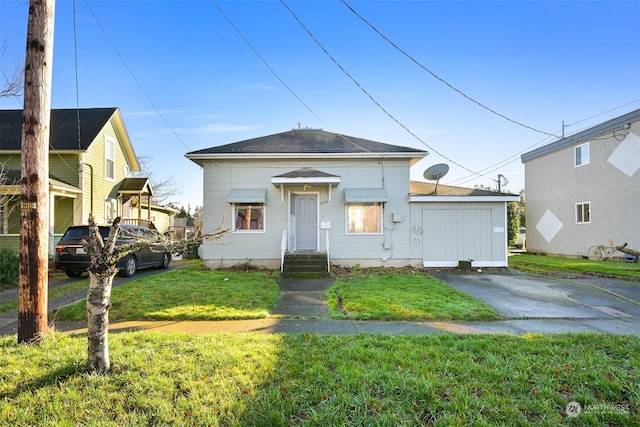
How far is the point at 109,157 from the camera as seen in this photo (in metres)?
15.9

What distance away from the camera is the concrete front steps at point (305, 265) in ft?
32.4

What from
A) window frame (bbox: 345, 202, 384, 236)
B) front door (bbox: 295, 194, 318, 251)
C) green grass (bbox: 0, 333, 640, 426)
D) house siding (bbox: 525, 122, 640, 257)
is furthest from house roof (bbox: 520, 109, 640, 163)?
green grass (bbox: 0, 333, 640, 426)

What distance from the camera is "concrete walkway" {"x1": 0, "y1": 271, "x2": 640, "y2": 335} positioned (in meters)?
4.82

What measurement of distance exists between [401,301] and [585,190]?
1455 cm

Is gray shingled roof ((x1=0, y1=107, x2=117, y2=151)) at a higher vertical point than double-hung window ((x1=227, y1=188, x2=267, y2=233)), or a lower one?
higher

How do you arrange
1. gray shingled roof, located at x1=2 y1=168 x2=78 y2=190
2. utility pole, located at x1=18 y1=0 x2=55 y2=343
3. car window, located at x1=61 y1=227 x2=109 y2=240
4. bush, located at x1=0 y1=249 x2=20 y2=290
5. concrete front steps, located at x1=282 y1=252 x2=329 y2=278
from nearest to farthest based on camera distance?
1. utility pole, located at x1=18 y1=0 x2=55 y2=343
2. bush, located at x1=0 y1=249 x2=20 y2=290
3. car window, located at x1=61 y1=227 x2=109 y2=240
4. concrete front steps, located at x1=282 y1=252 x2=329 y2=278
5. gray shingled roof, located at x1=2 y1=168 x2=78 y2=190

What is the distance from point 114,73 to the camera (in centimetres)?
996

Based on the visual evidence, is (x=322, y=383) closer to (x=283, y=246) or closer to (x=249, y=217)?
(x=283, y=246)

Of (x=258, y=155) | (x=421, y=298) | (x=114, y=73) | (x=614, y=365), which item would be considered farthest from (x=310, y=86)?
(x=614, y=365)

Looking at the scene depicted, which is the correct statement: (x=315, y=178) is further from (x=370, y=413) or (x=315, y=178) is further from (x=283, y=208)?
(x=370, y=413)

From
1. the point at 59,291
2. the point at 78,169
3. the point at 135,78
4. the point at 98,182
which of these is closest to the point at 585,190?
the point at 135,78

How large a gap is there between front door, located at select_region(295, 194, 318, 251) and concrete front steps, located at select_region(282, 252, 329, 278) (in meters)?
1.11

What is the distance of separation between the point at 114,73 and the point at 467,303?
11.9 m

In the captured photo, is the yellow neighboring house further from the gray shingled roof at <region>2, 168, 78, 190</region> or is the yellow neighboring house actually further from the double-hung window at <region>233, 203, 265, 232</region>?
the double-hung window at <region>233, 203, 265, 232</region>
